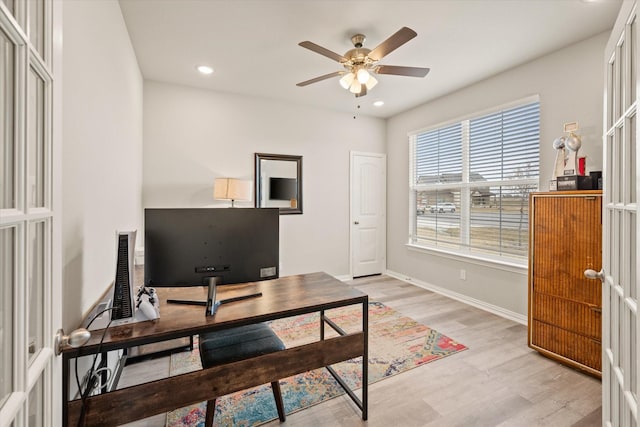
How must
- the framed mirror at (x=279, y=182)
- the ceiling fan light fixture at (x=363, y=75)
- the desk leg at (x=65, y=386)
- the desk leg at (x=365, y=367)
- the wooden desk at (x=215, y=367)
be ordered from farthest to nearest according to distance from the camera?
1. the framed mirror at (x=279, y=182)
2. the ceiling fan light fixture at (x=363, y=75)
3. the desk leg at (x=365, y=367)
4. the wooden desk at (x=215, y=367)
5. the desk leg at (x=65, y=386)

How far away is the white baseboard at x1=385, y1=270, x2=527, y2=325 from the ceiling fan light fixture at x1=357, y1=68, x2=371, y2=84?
2.85 metres

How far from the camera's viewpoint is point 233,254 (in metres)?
1.52

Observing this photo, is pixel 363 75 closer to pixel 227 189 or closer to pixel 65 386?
pixel 227 189

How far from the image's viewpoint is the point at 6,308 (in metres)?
0.58

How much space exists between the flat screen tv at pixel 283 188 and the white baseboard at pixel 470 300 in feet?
7.18

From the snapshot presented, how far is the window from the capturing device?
3131 mm

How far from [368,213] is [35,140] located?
14.7 feet

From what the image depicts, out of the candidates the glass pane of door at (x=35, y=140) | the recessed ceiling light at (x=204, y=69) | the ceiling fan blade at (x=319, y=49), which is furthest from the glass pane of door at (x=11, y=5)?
the recessed ceiling light at (x=204, y=69)

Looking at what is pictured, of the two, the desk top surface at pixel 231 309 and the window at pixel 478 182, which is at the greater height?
the window at pixel 478 182

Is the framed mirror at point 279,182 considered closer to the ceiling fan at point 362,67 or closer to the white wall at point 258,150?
the white wall at point 258,150

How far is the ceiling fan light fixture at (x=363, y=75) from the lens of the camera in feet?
8.07

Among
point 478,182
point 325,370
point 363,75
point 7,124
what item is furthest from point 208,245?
point 478,182

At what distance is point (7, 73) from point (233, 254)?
1.08 meters

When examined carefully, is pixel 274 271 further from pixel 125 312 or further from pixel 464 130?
pixel 464 130
